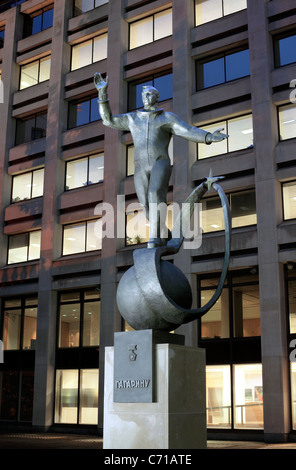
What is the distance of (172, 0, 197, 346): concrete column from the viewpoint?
91.8 feet

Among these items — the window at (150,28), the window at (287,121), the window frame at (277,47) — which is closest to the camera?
the window at (287,121)

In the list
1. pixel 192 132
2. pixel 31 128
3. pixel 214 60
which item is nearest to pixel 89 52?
pixel 31 128

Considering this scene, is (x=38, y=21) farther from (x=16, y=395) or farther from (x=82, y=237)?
(x=16, y=395)

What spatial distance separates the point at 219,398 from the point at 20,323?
14159 mm

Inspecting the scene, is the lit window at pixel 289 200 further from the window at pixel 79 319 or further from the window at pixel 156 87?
the window at pixel 79 319

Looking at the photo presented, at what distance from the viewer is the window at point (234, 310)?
2636 cm

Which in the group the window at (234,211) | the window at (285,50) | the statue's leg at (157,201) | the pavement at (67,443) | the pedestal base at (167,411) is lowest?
the pavement at (67,443)

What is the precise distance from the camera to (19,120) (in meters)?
38.5

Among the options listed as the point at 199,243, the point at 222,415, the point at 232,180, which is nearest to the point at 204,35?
the point at 232,180

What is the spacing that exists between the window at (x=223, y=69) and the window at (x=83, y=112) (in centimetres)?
719

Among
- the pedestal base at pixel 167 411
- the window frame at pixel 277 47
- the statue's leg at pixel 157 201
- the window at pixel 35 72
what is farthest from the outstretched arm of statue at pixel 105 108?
the window at pixel 35 72

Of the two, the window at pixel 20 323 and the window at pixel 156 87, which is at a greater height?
the window at pixel 156 87

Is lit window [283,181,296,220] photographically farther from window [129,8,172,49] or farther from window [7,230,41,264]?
window [7,230,41,264]
